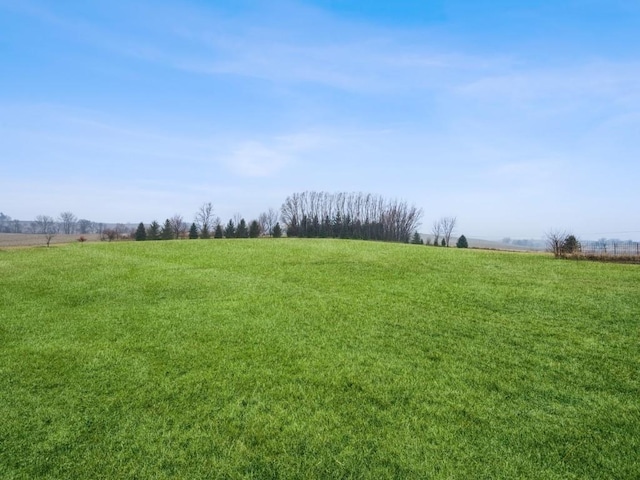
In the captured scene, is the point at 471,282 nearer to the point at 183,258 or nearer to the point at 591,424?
the point at 591,424

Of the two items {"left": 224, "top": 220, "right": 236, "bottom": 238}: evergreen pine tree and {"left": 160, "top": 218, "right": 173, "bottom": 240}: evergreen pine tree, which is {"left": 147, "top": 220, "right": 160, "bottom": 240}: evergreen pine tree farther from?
{"left": 224, "top": 220, "right": 236, "bottom": 238}: evergreen pine tree

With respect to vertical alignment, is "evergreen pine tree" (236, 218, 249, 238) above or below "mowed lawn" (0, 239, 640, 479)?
above

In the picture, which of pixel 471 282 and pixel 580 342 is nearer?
pixel 580 342

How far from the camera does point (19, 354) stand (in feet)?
21.0

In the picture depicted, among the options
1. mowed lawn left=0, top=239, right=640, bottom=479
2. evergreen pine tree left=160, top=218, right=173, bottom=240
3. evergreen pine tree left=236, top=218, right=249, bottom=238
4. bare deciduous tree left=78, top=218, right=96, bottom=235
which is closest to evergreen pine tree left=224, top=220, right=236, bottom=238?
evergreen pine tree left=236, top=218, right=249, bottom=238

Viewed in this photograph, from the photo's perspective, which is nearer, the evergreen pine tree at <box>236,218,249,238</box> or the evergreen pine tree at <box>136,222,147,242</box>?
the evergreen pine tree at <box>136,222,147,242</box>

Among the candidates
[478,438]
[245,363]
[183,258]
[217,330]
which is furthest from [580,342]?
[183,258]

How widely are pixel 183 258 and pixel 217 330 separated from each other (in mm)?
11721

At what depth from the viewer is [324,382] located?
5.30m

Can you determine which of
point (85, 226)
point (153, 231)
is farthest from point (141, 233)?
point (85, 226)

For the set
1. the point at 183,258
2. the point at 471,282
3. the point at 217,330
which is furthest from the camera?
the point at 183,258

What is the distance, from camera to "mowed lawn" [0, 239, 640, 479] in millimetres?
3691

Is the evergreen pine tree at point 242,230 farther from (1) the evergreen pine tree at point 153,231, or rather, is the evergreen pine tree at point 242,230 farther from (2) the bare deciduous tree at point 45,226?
(2) the bare deciduous tree at point 45,226

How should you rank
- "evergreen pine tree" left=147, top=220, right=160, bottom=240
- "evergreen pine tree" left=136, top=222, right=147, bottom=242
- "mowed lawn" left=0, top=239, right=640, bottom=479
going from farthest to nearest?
"evergreen pine tree" left=147, top=220, right=160, bottom=240 → "evergreen pine tree" left=136, top=222, right=147, bottom=242 → "mowed lawn" left=0, top=239, right=640, bottom=479
